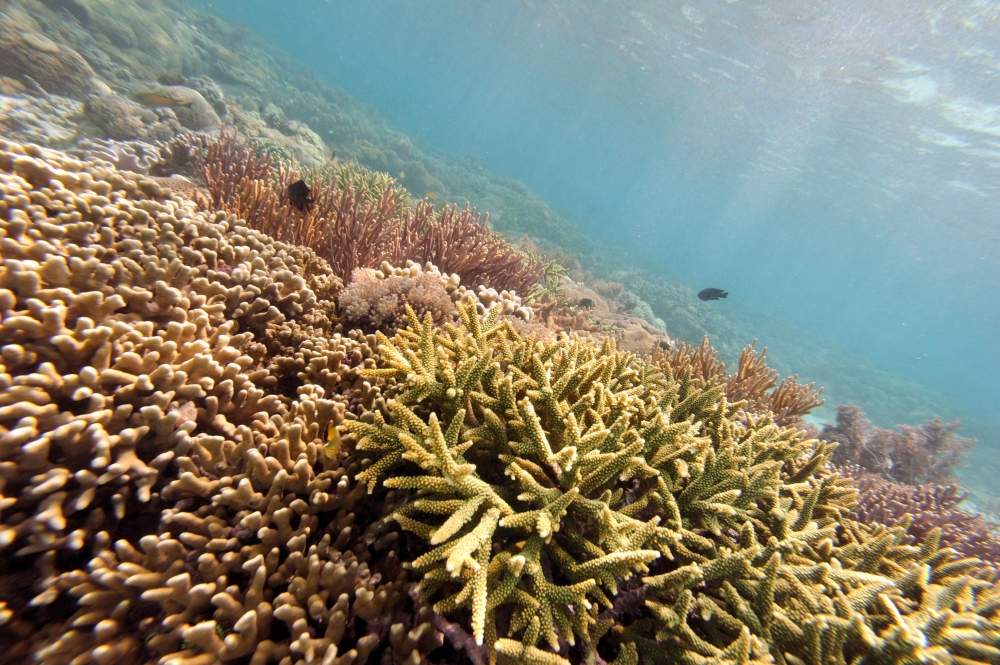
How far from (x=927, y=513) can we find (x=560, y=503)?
7412 millimetres

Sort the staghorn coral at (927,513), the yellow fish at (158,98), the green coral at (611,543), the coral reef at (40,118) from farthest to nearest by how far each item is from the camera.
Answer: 1. the yellow fish at (158,98)
2. the coral reef at (40,118)
3. the staghorn coral at (927,513)
4. the green coral at (611,543)

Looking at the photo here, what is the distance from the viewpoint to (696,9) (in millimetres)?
23516

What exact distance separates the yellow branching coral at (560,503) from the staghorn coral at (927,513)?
4.04 metres

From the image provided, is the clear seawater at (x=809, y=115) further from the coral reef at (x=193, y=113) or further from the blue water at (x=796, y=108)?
the coral reef at (x=193, y=113)

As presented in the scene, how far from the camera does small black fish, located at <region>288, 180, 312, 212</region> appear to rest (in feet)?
14.6

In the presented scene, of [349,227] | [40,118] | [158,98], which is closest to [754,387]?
[349,227]

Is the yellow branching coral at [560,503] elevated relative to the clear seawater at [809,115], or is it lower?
lower

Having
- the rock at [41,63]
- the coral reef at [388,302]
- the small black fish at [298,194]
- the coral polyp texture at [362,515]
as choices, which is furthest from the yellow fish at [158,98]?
the coral reef at [388,302]

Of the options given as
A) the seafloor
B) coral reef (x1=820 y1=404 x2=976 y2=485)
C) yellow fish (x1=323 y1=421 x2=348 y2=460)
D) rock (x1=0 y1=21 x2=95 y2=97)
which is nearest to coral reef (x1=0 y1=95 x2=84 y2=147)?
rock (x1=0 y1=21 x2=95 y2=97)

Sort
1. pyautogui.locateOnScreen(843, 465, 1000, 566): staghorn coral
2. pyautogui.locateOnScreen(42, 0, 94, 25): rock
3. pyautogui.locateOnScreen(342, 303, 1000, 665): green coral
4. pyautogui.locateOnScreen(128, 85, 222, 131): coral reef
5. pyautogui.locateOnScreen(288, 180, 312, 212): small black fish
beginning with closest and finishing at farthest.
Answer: pyautogui.locateOnScreen(342, 303, 1000, 665): green coral
pyautogui.locateOnScreen(288, 180, 312, 212): small black fish
pyautogui.locateOnScreen(843, 465, 1000, 566): staghorn coral
pyautogui.locateOnScreen(128, 85, 222, 131): coral reef
pyautogui.locateOnScreen(42, 0, 94, 25): rock

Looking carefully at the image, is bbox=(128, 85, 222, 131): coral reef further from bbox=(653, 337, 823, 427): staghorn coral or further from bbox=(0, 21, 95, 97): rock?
bbox=(653, 337, 823, 427): staghorn coral

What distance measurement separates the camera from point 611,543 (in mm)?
1742

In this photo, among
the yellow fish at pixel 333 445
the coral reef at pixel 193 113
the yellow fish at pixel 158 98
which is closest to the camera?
the yellow fish at pixel 333 445

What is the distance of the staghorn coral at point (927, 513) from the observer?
5.18 meters
